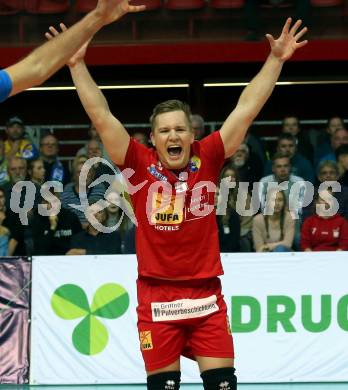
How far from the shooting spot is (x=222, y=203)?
11859 millimetres

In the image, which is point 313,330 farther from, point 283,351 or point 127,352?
point 127,352

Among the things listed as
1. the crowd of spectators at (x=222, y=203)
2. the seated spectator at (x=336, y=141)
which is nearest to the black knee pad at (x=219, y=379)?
the crowd of spectators at (x=222, y=203)

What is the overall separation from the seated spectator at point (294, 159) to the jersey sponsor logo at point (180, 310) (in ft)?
21.2

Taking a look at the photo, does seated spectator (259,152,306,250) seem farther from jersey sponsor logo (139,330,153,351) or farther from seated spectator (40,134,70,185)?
jersey sponsor logo (139,330,153,351)

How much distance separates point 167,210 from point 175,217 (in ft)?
0.22

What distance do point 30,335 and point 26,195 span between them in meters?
2.11

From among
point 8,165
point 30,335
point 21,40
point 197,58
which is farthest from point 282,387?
point 21,40

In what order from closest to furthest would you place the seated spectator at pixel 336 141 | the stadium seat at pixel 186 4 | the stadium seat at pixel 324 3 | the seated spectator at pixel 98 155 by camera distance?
1. the seated spectator at pixel 98 155
2. the seated spectator at pixel 336 141
3. the stadium seat at pixel 324 3
4. the stadium seat at pixel 186 4

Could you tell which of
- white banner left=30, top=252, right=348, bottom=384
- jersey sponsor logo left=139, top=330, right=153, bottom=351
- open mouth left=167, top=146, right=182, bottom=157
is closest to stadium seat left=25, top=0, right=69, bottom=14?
white banner left=30, top=252, right=348, bottom=384

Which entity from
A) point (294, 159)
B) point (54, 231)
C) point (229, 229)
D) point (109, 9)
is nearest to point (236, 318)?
point (229, 229)

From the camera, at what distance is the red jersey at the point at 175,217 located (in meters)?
6.51

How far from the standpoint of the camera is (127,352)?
36.2ft

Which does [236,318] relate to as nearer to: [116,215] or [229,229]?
[229,229]

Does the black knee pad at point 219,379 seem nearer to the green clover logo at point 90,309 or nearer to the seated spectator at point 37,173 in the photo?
the green clover logo at point 90,309
